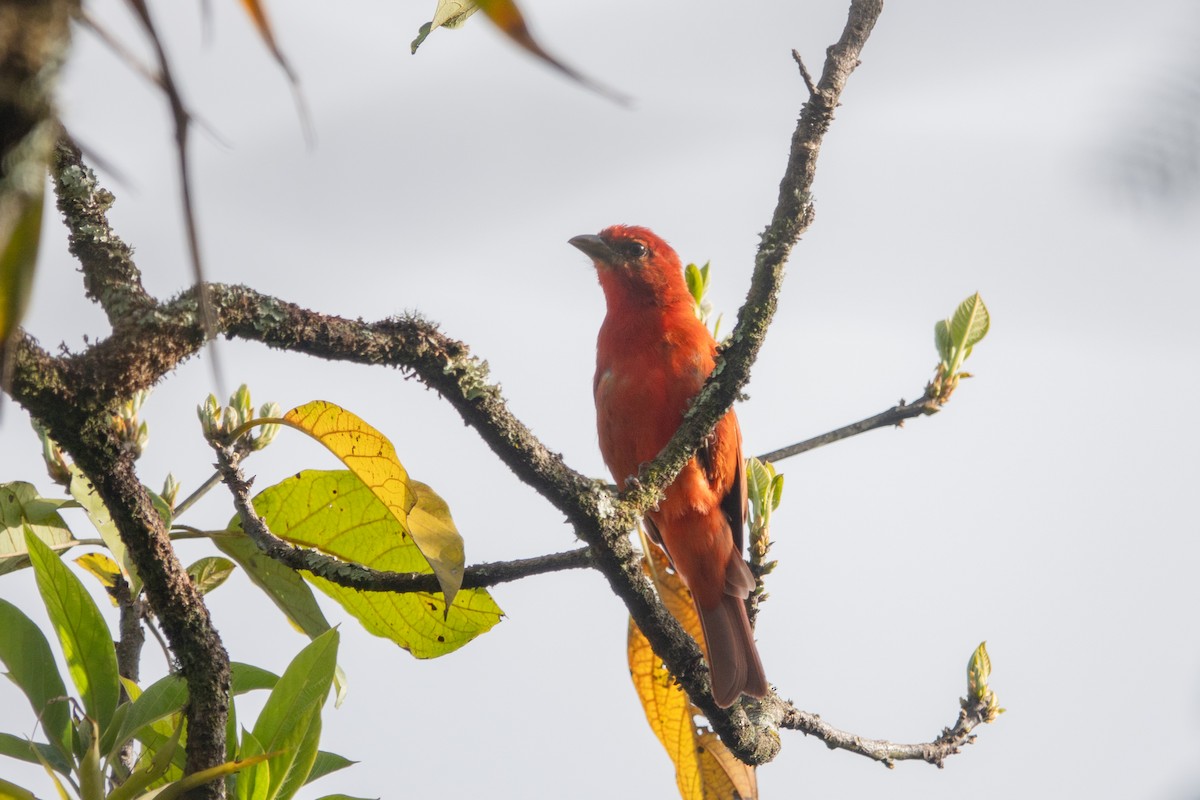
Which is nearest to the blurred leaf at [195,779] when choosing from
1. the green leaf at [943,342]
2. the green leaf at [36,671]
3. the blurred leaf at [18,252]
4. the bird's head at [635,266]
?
the green leaf at [36,671]

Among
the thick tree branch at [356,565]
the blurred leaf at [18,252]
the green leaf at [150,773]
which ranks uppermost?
the thick tree branch at [356,565]

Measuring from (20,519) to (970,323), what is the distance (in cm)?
301

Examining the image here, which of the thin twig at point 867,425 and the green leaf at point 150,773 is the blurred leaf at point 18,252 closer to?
the green leaf at point 150,773

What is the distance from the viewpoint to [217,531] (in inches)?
107

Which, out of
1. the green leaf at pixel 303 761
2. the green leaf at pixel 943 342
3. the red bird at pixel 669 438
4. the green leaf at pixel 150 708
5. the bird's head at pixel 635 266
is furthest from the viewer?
the bird's head at pixel 635 266

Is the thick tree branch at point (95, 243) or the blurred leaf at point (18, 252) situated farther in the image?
the thick tree branch at point (95, 243)

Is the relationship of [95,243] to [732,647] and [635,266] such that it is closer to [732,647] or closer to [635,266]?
[732,647]

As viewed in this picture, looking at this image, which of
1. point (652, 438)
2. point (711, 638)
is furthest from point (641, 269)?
point (711, 638)

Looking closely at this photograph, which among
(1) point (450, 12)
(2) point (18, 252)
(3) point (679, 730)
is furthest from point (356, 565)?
(2) point (18, 252)

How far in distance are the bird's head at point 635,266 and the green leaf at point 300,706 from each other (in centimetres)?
339

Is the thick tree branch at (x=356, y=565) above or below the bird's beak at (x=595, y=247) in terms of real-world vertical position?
below

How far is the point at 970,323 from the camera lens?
3.98 meters

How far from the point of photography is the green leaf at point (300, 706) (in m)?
2.19

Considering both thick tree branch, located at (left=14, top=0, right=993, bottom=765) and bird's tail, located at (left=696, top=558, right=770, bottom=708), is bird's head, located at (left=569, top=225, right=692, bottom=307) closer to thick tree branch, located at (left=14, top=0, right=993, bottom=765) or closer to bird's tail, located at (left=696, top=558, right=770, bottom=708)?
bird's tail, located at (left=696, top=558, right=770, bottom=708)
